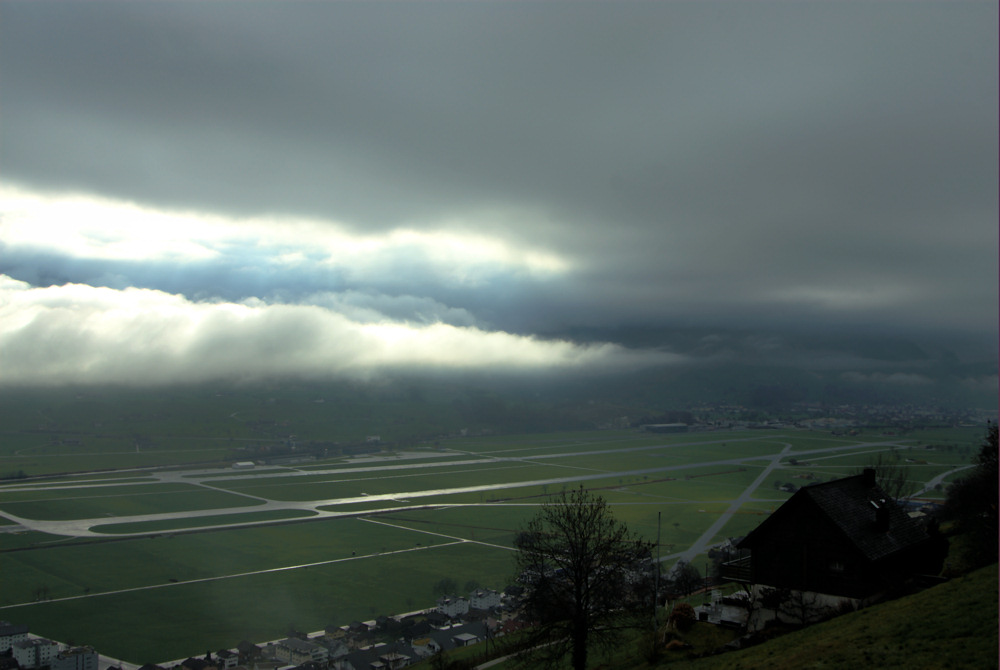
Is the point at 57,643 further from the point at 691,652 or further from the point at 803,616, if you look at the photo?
the point at 803,616

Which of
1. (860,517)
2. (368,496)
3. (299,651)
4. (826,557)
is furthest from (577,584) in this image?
(368,496)

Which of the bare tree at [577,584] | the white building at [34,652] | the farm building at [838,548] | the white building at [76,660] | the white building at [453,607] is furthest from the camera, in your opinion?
the white building at [453,607]

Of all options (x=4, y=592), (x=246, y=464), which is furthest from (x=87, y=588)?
(x=246, y=464)

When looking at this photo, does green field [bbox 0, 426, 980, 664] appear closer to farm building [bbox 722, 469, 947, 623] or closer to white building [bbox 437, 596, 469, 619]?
white building [bbox 437, 596, 469, 619]

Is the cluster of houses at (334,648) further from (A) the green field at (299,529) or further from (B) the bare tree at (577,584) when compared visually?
(B) the bare tree at (577,584)

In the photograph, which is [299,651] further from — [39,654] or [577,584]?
[577,584]

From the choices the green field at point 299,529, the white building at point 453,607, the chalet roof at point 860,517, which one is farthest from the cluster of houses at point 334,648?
the chalet roof at point 860,517
